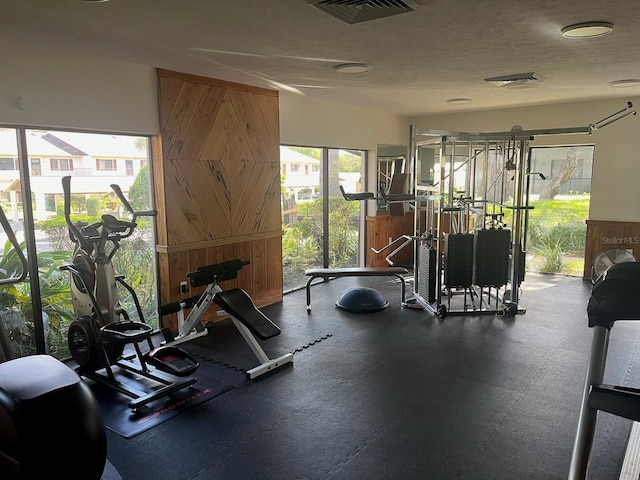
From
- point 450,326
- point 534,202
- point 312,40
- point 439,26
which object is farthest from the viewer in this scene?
point 534,202

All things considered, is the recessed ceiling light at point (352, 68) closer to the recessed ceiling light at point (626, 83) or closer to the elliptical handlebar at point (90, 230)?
the elliptical handlebar at point (90, 230)

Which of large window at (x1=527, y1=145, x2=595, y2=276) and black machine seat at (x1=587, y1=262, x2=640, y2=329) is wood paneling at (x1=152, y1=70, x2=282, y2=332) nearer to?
black machine seat at (x1=587, y1=262, x2=640, y2=329)

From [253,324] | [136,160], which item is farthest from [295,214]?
[253,324]

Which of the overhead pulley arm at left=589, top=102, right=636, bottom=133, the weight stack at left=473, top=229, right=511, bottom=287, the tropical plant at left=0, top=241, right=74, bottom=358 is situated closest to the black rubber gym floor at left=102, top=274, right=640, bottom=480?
the weight stack at left=473, top=229, right=511, bottom=287

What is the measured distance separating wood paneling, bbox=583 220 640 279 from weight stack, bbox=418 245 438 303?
2.91m

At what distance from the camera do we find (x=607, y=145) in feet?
21.1

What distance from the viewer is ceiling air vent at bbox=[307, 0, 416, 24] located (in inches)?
97.0

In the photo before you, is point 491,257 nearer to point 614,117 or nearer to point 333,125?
point 614,117

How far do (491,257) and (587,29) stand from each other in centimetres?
254

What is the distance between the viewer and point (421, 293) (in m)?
5.47

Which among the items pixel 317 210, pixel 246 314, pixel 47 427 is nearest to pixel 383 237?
pixel 317 210

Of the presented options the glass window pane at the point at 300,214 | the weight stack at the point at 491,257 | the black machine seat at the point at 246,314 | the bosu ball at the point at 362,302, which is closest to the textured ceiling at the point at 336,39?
the glass window pane at the point at 300,214

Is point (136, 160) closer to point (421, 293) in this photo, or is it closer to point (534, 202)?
point (421, 293)

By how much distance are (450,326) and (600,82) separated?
301 cm
